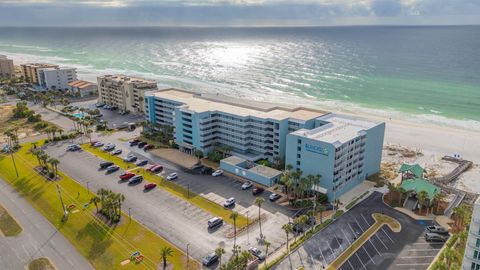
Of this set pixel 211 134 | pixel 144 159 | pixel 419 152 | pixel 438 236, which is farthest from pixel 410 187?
pixel 144 159

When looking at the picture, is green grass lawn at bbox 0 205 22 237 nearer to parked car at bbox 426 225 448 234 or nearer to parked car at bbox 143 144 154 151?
parked car at bbox 143 144 154 151

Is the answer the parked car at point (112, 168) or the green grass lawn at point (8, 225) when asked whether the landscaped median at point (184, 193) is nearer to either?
the parked car at point (112, 168)

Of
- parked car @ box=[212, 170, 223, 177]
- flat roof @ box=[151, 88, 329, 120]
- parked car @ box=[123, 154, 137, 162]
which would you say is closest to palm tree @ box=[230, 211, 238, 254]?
parked car @ box=[212, 170, 223, 177]

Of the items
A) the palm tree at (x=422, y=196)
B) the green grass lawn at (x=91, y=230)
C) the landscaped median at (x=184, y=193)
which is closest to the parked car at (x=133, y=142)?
the landscaped median at (x=184, y=193)

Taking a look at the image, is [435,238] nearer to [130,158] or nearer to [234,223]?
[234,223]

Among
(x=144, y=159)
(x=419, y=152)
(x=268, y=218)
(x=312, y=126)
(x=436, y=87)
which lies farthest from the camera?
(x=436, y=87)

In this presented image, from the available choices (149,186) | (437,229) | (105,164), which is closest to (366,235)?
(437,229)

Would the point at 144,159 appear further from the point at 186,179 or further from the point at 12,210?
the point at 12,210

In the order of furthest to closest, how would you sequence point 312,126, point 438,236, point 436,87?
point 436,87 < point 312,126 < point 438,236
